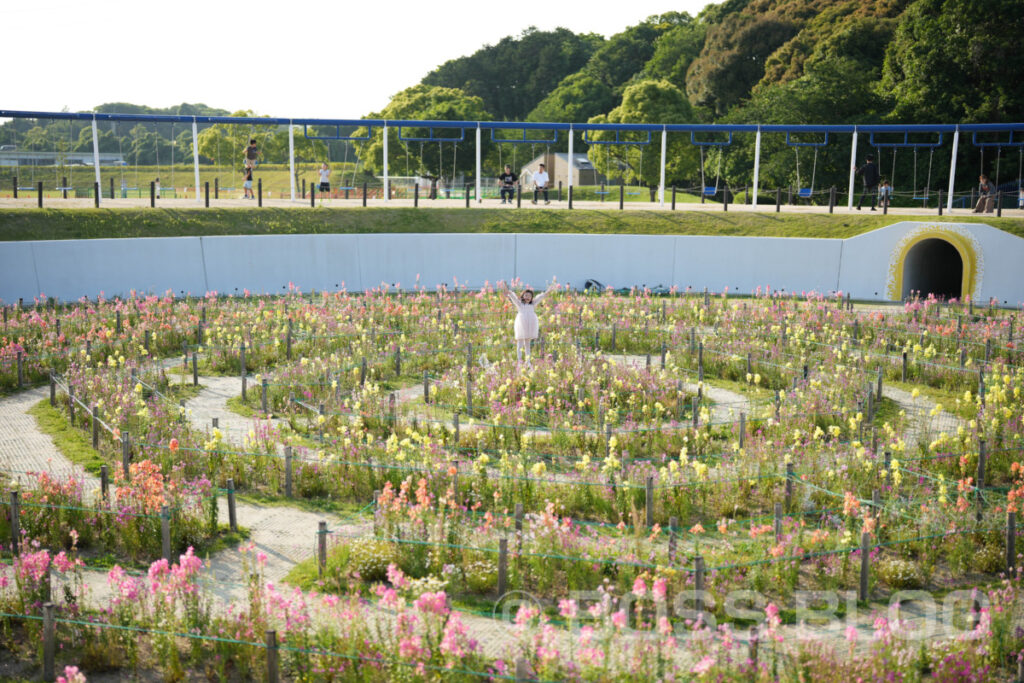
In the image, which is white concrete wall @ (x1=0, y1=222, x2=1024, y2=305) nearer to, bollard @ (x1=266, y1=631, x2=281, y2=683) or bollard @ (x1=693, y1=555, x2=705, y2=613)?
bollard @ (x1=693, y1=555, x2=705, y2=613)

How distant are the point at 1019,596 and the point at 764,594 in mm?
2163

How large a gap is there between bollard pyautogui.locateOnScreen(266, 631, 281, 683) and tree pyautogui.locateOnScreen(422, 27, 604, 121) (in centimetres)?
7634

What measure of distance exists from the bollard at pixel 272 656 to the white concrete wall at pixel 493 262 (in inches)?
796

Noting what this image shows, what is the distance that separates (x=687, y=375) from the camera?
1664 centimetres

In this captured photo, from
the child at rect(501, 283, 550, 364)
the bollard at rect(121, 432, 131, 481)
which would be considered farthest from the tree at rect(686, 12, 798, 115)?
the bollard at rect(121, 432, 131, 481)

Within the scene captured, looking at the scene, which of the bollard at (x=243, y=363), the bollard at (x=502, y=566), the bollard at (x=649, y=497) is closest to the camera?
the bollard at (x=502, y=566)

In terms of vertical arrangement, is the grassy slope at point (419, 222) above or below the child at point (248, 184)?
below

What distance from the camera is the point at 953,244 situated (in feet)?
88.0

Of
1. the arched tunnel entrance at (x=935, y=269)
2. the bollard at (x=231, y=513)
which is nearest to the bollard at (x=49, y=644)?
the bollard at (x=231, y=513)

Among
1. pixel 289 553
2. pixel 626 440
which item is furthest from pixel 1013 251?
pixel 289 553

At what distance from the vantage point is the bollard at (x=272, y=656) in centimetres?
669

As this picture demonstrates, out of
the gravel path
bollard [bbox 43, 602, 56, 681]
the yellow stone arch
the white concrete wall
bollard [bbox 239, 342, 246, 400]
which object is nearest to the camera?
bollard [bbox 43, 602, 56, 681]

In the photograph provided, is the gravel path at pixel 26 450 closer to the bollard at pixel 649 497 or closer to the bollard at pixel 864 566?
the bollard at pixel 649 497

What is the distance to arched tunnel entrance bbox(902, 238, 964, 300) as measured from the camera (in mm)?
27812
